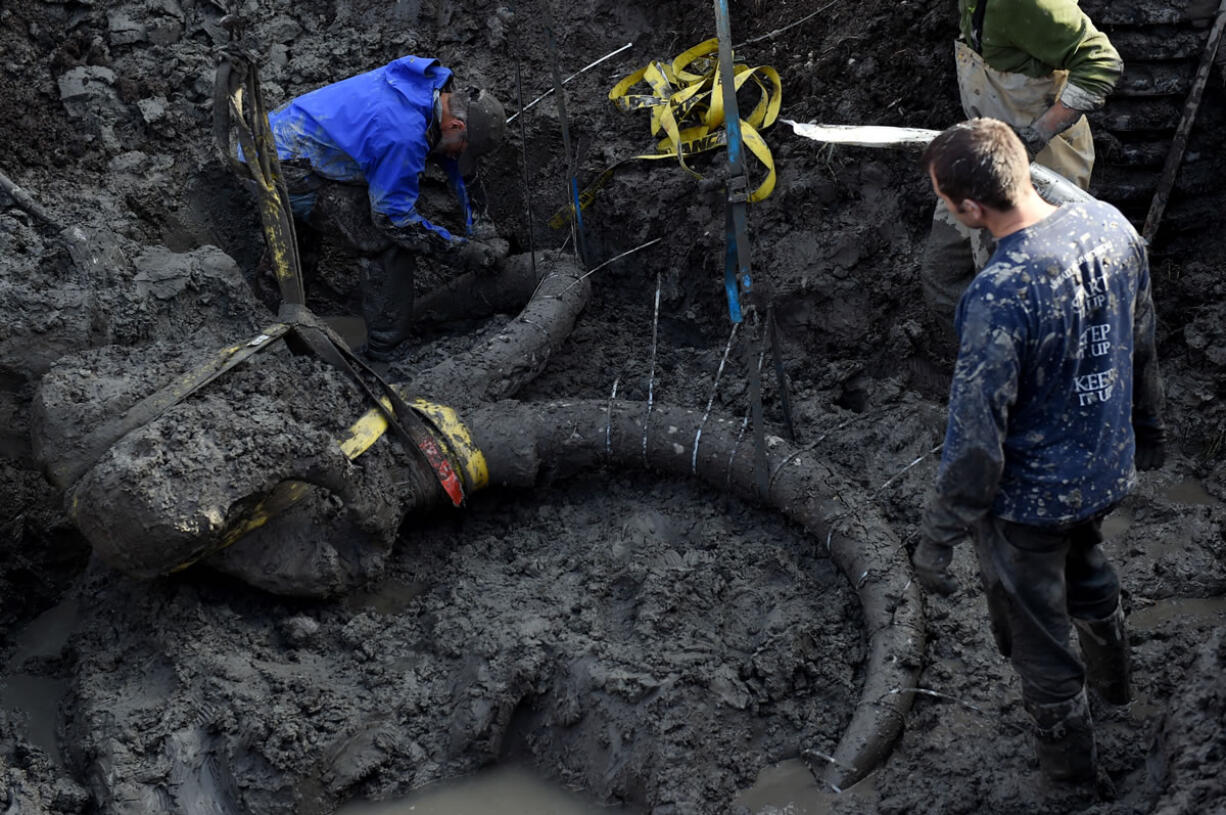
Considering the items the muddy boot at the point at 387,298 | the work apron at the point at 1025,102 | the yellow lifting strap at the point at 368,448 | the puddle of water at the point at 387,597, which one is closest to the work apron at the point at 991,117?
the work apron at the point at 1025,102

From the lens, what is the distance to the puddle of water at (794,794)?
3.25m

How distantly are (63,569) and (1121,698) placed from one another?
3862 mm

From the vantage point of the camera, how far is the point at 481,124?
5.13 meters

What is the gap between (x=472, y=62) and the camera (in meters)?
5.96

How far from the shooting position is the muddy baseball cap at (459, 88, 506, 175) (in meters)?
5.12

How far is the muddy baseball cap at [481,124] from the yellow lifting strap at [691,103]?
0.55 m

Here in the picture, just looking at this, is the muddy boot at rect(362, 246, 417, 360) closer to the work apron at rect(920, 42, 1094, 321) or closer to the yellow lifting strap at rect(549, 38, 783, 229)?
the yellow lifting strap at rect(549, 38, 783, 229)

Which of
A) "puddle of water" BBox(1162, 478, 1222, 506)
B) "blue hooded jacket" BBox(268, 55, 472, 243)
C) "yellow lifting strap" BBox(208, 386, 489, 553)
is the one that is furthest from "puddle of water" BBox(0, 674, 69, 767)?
"puddle of water" BBox(1162, 478, 1222, 506)

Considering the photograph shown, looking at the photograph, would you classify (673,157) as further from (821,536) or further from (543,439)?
(821,536)

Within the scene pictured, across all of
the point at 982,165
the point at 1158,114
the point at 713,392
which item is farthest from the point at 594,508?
the point at 1158,114

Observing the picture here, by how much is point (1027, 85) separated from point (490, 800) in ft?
10.2

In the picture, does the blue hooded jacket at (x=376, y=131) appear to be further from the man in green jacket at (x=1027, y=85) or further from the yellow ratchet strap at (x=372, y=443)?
the man in green jacket at (x=1027, y=85)

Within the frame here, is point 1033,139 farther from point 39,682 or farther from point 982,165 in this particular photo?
point 39,682

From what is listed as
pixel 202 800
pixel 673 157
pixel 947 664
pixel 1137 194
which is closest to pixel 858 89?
pixel 673 157
